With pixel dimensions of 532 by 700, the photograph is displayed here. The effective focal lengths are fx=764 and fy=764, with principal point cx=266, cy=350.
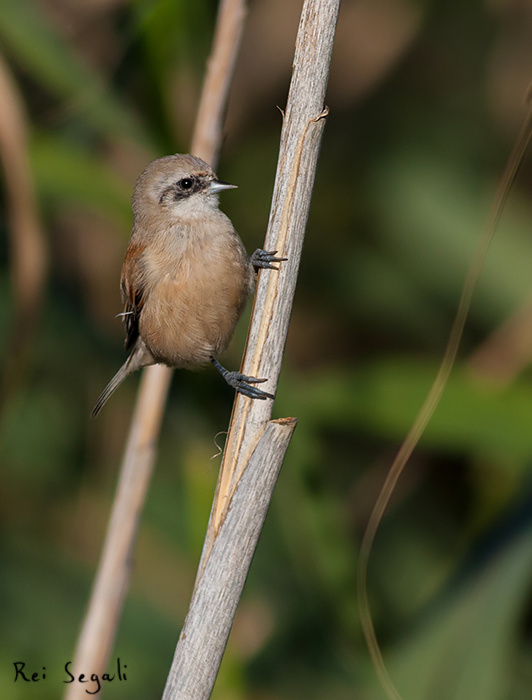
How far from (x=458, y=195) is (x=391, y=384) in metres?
1.10

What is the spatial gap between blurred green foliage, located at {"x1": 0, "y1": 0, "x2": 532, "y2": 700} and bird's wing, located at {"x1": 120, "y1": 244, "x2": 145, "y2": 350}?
0.23 metres

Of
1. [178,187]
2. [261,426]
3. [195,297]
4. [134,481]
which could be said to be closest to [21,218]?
[178,187]

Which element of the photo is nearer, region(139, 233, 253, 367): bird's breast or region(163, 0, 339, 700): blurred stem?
region(163, 0, 339, 700): blurred stem

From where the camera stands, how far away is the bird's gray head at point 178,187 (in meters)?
2.52

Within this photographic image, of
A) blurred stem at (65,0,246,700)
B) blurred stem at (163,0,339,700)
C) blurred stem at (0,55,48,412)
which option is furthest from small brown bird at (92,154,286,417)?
blurred stem at (163,0,339,700)

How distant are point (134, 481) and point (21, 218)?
3.34 feet

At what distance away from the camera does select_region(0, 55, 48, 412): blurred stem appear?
2660 mm

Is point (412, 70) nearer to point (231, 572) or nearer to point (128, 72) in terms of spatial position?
point (128, 72)

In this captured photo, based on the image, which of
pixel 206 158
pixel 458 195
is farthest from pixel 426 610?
pixel 458 195

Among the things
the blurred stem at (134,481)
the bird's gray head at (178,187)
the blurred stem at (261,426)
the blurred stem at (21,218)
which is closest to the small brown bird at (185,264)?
the bird's gray head at (178,187)

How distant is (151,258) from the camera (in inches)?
103

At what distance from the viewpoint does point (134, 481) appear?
2.46m

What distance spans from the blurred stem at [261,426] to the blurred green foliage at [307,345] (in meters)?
0.86

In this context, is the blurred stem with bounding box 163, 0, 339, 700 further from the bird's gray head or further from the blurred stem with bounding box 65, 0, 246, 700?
the bird's gray head
